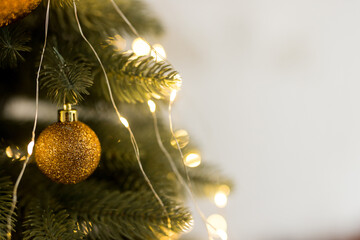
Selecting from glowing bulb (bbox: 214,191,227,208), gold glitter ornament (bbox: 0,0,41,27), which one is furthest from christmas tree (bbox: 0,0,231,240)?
glowing bulb (bbox: 214,191,227,208)

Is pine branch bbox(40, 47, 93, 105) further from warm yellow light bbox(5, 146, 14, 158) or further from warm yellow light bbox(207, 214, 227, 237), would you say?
warm yellow light bbox(207, 214, 227, 237)

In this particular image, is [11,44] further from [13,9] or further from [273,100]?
[273,100]

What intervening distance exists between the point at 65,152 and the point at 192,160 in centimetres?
24

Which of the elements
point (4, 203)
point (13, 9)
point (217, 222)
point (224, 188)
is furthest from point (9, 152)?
point (217, 222)

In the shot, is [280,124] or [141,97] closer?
[141,97]

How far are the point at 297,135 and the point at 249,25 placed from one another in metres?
0.25

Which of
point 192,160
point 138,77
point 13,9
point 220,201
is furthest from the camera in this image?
point 220,201

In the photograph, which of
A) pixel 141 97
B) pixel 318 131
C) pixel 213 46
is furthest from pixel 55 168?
pixel 318 131

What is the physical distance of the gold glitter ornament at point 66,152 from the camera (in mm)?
403

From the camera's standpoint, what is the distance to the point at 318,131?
2.44 ft

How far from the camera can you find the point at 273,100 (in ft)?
2.39

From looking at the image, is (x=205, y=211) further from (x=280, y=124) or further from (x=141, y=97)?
(x=141, y=97)

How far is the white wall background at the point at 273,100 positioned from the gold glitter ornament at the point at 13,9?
1.13 feet

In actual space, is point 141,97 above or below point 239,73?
below
